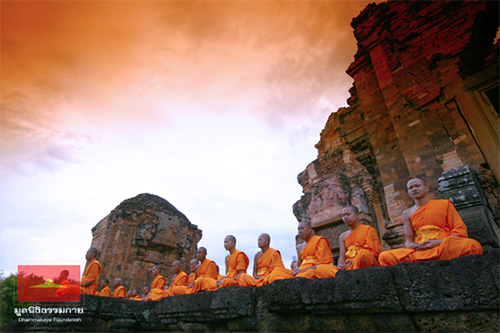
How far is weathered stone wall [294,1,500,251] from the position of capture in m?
4.95

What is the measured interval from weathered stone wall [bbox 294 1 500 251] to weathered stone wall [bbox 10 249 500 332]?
310 cm

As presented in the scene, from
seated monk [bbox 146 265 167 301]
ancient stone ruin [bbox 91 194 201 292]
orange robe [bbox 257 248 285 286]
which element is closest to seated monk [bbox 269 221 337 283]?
orange robe [bbox 257 248 285 286]

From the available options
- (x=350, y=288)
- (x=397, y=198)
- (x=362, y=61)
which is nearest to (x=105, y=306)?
(x=350, y=288)

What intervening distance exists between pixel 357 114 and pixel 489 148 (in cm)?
347

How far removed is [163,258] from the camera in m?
12.1

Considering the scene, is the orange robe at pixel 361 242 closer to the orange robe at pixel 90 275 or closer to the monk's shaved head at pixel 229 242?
the monk's shaved head at pixel 229 242

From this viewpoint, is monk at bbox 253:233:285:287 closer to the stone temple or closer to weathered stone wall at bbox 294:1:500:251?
the stone temple

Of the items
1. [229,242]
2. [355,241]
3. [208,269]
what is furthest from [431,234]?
[208,269]

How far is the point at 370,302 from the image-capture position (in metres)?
2.32

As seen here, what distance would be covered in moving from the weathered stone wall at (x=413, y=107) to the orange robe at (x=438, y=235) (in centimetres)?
206

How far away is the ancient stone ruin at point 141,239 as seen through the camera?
10.9 meters

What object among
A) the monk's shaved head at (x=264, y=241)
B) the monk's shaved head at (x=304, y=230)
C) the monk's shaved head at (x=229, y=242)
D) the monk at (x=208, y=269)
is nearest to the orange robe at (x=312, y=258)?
the monk's shaved head at (x=304, y=230)

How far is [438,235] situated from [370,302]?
130 cm

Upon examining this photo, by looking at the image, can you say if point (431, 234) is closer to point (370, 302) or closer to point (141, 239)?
point (370, 302)
